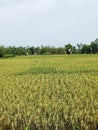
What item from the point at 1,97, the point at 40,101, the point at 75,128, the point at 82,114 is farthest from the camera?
the point at 1,97

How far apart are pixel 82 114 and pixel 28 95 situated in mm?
2982

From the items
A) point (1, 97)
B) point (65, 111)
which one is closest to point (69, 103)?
point (65, 111)

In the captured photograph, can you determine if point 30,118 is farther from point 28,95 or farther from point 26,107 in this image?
point 28,95

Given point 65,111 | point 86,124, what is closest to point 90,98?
point 65,111

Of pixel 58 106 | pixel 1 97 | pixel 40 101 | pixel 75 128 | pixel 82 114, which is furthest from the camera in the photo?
pixel 1 97

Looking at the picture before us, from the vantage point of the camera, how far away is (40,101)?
777 cm

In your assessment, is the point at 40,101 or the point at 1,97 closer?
the point at 40,101

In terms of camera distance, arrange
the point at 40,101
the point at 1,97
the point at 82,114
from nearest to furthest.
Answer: the point at 82,114
the point at 40,101
the point at 1,97

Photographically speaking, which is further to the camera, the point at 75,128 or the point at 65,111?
the point at 65,111

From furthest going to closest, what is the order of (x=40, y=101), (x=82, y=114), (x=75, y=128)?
(x=40, y=101), (x=82, y=114), (x=75, y=128)

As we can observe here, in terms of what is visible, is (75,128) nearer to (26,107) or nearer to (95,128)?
(95,128)

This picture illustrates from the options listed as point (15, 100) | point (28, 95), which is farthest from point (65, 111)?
point (28, 95)

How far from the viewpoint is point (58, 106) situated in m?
7.09

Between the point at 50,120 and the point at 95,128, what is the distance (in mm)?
866
